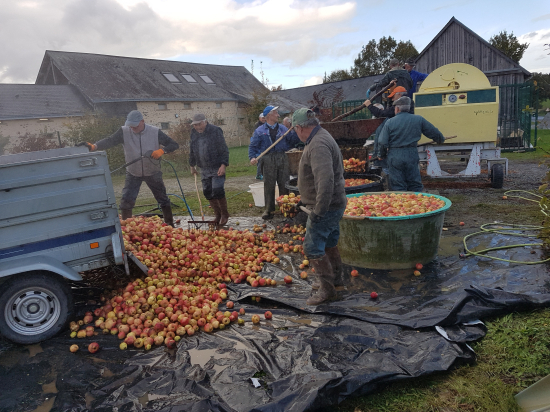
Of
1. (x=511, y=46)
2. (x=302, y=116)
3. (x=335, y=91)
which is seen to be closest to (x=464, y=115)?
(x=302, y=116)

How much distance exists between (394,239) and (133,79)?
28787 millimetres

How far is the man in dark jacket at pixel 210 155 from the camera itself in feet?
24.8

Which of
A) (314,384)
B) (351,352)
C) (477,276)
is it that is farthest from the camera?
(477,276)

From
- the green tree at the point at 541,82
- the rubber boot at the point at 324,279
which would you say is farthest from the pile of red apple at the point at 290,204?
the green tree at the point at 541,82

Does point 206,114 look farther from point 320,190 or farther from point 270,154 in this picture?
point 320,190

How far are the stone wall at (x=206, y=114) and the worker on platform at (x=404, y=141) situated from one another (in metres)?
22.1

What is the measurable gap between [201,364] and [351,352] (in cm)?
130

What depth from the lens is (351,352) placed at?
3258 millimetres

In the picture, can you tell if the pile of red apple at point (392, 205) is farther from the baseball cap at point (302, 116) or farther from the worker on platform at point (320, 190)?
the baseball cap at point (302, 116)

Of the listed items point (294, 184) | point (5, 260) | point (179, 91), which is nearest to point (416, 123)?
point (294, 184)

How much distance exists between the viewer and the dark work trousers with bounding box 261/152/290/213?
27.1 feet

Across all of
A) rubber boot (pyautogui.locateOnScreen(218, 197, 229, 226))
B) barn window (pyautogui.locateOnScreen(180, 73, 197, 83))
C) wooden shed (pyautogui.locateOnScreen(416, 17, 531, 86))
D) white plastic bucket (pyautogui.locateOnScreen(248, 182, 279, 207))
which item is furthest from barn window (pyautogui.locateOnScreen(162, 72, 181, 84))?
rubber boot (pyautogui.locateOnScreen(218, 197, 229, 226))

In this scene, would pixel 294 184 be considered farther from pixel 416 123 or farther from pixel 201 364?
pixel 201 364

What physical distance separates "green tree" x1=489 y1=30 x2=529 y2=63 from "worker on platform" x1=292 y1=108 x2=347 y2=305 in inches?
1712
